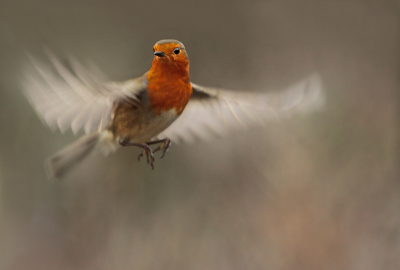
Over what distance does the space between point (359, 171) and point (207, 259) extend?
0.86 metres

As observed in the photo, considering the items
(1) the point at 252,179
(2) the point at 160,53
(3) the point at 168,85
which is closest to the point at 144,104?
(3) the point at 168,85

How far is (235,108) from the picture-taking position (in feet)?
2.68

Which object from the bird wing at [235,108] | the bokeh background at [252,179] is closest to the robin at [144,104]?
the bird wing at [235,108]

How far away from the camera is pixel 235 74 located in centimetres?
192

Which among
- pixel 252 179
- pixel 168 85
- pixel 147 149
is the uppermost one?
pixel 168 85

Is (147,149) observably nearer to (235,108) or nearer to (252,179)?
(235,108)

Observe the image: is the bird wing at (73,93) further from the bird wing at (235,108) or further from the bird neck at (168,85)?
the bird wing at (235,108)

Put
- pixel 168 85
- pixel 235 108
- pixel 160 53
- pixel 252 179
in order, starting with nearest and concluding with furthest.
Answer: pixel 160 53 < pixel 168 85 < pixel 235 108 < pixel 252 179

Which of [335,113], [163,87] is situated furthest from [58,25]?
[335,113]

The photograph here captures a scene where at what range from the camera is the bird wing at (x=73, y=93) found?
421 mm

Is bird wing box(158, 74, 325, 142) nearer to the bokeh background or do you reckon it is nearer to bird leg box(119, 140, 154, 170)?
bird leg box(119, 140, 154, 170)

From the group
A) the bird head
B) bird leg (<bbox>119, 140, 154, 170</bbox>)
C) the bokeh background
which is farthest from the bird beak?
the bokeh background

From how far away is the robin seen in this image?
0.47 metres

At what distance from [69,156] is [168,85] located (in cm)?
20
